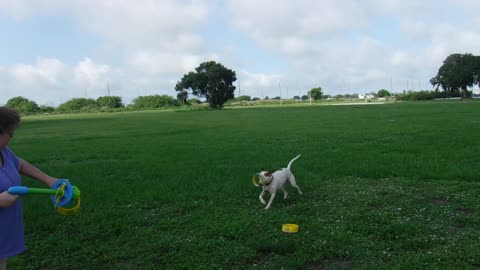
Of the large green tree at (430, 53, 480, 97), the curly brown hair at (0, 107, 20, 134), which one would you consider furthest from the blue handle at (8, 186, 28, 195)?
the large green tree at (430, 53, 480, 97)

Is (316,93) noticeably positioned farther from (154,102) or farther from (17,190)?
(17,190)

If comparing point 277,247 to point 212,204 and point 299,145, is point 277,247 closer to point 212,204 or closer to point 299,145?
point 212,204

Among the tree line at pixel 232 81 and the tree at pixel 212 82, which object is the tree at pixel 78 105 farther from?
the tree at pixel 212 82

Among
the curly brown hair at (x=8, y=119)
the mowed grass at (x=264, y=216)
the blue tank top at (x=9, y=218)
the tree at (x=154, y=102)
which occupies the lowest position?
the mowed grass at (x=264, y=216)

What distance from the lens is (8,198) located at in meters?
3.31

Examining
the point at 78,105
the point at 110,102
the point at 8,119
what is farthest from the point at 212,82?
the point at 8,119

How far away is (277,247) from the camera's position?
581 cm

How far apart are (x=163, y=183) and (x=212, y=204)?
233 centimetres

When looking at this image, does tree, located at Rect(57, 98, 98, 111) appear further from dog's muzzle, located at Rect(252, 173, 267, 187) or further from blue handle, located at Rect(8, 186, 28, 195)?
blue handle, located at Rect(8, 186, 28, 195)

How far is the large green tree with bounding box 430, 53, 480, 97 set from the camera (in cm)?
9344

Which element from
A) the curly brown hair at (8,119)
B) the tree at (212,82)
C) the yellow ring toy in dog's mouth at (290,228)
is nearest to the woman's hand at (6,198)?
the curly brown hair at (8,119)

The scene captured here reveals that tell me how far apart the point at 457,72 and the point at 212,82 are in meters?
53.4

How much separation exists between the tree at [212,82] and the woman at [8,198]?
289 feet

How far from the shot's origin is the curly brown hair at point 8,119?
11.3 ft
